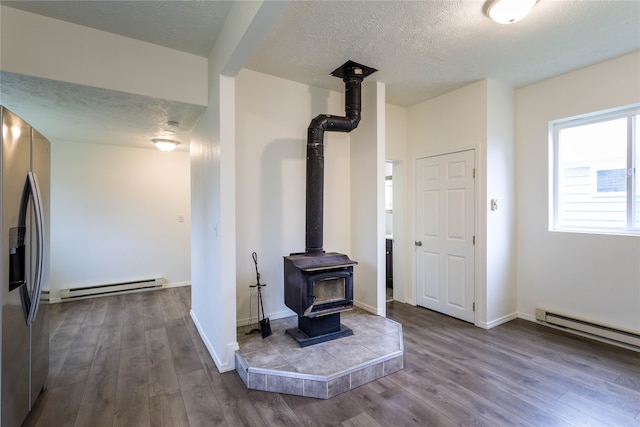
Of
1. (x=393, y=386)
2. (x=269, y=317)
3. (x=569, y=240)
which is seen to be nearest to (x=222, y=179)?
(x=269, y=317)

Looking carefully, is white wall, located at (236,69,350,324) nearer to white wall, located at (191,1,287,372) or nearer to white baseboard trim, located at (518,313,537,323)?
white wall, located at (191,1,287,372)

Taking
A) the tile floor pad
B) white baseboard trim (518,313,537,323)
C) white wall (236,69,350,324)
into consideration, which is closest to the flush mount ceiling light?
white wall (236,69,350,324)

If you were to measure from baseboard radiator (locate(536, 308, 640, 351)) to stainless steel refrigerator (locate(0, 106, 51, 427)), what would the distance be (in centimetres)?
459

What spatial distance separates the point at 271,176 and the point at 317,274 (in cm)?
126

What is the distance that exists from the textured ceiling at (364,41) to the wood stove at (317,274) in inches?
16.6

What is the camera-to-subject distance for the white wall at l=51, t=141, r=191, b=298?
4.51 metres

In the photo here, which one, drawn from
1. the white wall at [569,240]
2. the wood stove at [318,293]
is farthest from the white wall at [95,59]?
the white wall at [569,240]

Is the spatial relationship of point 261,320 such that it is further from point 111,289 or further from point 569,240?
point 569,240

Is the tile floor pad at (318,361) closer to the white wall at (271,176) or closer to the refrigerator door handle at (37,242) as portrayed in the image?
the white wall at (271,176)

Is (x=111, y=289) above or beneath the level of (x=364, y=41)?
beneath

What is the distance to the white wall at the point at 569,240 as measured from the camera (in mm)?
2873

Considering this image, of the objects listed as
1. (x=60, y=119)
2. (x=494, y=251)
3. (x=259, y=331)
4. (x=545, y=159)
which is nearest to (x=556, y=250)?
(x=494, y=251)

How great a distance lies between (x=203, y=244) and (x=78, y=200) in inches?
114

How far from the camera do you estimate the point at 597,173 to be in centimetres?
315
